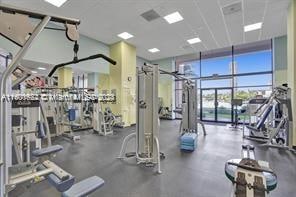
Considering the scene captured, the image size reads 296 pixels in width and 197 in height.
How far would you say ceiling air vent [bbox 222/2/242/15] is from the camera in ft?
16.2

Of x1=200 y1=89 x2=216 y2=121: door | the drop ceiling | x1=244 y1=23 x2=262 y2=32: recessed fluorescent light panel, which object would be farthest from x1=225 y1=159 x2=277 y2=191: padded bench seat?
x1=200 y1=89 x2=216 y2=121: door

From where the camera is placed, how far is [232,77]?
29.7 feet

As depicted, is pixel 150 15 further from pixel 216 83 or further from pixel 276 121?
pixel 216 83

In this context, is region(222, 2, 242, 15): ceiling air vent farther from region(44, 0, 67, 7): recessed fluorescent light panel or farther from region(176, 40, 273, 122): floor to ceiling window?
region(44, 0, 67, 7): recessed fluorescent light panel

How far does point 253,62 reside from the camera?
27.6ft

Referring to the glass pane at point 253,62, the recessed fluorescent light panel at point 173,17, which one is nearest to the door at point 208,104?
the glass pane at point 253,62

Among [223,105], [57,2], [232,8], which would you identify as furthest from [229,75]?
[57,2]

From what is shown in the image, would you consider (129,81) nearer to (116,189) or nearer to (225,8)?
(225,8)

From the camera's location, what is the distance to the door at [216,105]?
935cm

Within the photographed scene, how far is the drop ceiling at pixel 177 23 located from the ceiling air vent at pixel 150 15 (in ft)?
0.37

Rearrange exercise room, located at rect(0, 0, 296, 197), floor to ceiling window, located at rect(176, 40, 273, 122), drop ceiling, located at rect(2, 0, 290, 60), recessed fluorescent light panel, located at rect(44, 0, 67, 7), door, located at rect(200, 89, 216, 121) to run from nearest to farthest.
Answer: exercise room, located at rect(0, 0, 296, 197), recessed fluorescent light panel, located at rect(44, 0, 67, 7), drop ceiling, located at rect(2, 0, 290, 60), floor to ceiling window, located at rect(176, 40, 273, 122), door, located at rect(200, 89, 216, 121)

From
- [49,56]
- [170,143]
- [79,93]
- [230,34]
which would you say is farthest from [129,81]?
[230,34]

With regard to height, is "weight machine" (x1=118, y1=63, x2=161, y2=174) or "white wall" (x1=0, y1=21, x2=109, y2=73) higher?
"white wall" (x1=0, y1=21, x2=109, y2=73)

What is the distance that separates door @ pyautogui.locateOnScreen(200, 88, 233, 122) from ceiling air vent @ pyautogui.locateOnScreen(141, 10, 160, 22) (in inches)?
235
